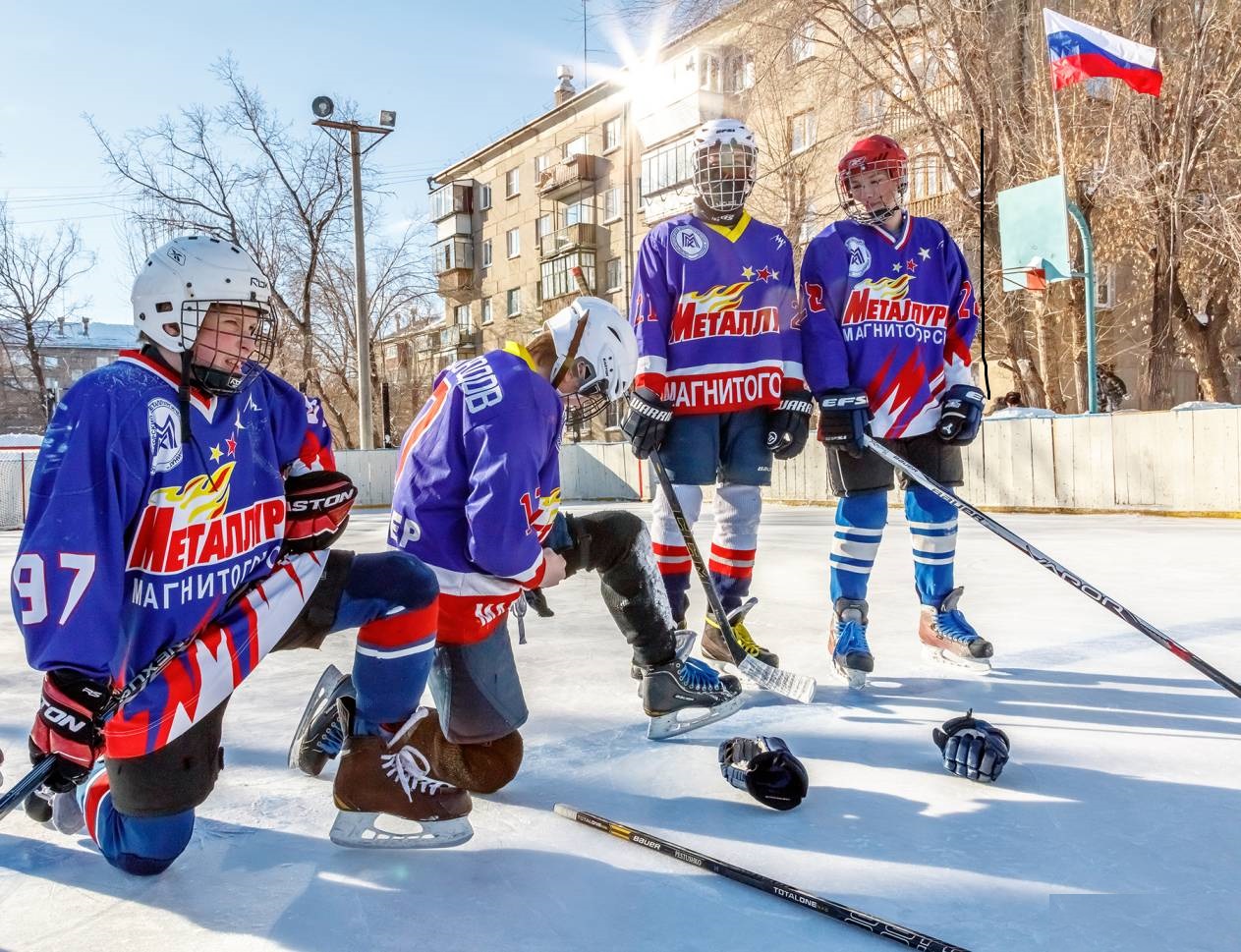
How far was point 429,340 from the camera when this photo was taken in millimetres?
38781

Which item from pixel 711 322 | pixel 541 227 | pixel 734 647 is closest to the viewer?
pixel 734 647

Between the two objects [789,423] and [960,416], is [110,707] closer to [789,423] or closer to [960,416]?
[789,423]

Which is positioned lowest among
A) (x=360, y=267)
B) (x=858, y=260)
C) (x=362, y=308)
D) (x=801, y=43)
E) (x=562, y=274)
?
(x=858, y=260)

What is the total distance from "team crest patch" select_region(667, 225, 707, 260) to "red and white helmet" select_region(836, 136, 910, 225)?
1.63ft

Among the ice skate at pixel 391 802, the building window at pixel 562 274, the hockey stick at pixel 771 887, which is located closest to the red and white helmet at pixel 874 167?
the hockey stick at pixel 771 887

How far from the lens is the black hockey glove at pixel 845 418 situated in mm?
2973

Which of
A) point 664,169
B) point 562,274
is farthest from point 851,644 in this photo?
point 562,274

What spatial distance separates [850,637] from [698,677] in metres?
0.67

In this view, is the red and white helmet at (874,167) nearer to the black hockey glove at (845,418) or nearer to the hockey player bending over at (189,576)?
the black hockey glove at (845,418)

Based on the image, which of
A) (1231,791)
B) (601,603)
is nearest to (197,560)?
(1231,791)

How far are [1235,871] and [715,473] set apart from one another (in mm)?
1800

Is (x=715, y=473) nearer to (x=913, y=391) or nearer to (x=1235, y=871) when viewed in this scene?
(x=913, y=391)

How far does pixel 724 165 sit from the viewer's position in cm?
304

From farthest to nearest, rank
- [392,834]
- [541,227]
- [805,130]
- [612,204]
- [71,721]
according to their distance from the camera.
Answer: [541,227] → [612,204] → [805,130] → [392,834] → [71,721]
